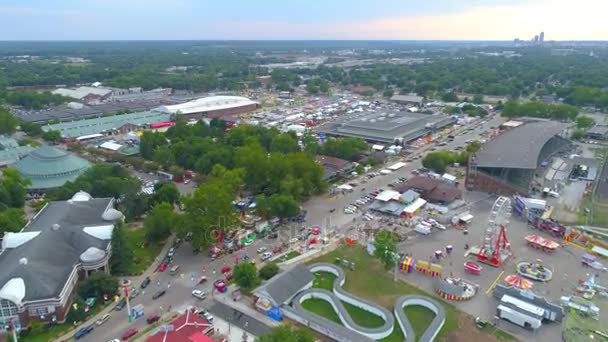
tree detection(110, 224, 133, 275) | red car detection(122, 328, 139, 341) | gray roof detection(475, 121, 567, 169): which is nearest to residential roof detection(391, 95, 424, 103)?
gray roof detection(475, 121, 567, 169)

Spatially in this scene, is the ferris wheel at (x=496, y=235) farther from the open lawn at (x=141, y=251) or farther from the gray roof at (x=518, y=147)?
the open lawn at (x=141, y=251)

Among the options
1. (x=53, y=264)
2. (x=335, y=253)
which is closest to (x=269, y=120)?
(x=335, y=253)

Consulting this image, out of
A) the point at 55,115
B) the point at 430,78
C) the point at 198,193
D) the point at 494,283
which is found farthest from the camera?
the point at 430,78

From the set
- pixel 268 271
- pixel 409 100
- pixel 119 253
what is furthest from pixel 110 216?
pixel 409 100

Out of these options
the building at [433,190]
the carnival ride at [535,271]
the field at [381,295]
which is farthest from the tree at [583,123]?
the field at [381,295]

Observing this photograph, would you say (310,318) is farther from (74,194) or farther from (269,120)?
(269,120)
